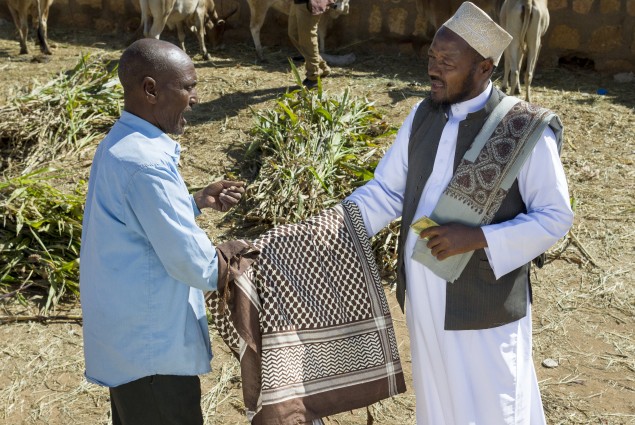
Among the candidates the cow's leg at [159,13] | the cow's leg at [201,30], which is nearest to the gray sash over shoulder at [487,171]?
the cow's leg at [159,13]

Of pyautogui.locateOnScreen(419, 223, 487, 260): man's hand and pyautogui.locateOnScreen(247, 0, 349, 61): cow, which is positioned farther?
pyautogui.locateOnScreen(247, 0, 349, 61): cow

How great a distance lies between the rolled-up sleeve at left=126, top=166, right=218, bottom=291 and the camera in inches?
93.3

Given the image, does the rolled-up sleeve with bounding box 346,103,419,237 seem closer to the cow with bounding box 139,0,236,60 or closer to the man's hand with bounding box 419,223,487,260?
the man's hand with bounding box 419,223,487,260

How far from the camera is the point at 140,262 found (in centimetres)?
249

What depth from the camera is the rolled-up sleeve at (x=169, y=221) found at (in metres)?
2.37

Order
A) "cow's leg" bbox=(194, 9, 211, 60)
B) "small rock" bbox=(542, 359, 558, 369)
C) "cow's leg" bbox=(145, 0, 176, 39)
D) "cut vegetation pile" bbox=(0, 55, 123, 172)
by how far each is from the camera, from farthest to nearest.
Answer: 1. "cow's leg" bbox=(194, 9, 211, 60)
2. "cow's leg" bbox=(145, 0, 176, 39)
3. "cut vegetation pile" bbox=(0, 55, 123, 172)
4. "small rock" bbox=(542, 359, 558, 369)

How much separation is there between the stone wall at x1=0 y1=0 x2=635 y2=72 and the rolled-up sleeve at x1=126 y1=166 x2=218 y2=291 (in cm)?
808

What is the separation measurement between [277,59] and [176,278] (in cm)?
792

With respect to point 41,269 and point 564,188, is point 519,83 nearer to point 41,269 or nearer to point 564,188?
point 41,269

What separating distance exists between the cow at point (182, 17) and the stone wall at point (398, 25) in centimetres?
40

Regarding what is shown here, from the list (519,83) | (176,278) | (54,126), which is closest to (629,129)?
(519,83)

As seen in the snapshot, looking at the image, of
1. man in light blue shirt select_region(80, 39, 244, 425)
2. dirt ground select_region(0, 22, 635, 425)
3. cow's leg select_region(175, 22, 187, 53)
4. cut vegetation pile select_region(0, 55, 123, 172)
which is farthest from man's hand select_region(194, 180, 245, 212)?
cow's leg select_region(175, 22, 187, 53)

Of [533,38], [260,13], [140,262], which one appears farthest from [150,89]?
[260,13]

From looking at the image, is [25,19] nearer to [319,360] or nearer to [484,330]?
[319,360]
